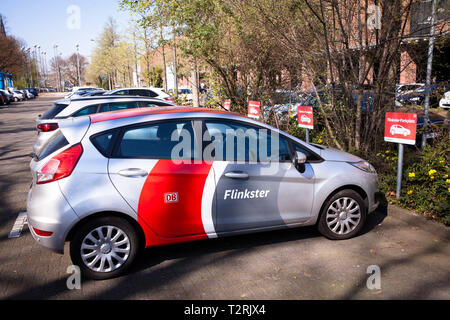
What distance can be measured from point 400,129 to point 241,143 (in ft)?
9.18

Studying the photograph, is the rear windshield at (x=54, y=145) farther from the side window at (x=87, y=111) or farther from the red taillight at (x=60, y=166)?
the side window at (x=87, y=111)

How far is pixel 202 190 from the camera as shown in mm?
4258

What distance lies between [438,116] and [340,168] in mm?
6181

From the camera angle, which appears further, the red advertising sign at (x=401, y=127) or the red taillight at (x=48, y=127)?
the red taillight at (x=48, y=127)

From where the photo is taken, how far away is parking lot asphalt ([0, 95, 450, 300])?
3.77 meters

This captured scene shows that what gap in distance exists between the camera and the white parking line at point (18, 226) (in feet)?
17.3

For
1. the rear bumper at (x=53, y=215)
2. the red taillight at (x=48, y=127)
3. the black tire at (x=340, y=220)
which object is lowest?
the black tire at (x=340, y=220)

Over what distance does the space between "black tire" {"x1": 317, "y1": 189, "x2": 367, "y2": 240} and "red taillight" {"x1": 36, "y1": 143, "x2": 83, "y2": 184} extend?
2.98 m

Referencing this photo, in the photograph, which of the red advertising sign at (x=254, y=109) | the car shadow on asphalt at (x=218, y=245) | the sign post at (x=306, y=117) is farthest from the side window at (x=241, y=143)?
the red advertising sign at (x=254, y=109)

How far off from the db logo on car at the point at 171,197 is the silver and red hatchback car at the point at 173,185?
1cm

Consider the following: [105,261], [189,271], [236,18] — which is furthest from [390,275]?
[236,18]

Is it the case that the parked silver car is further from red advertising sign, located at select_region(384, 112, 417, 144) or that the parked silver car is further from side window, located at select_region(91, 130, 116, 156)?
red advertising sign, located at select_region(384, 112, 417, 144)

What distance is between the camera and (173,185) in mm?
4145
